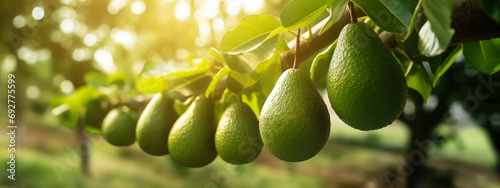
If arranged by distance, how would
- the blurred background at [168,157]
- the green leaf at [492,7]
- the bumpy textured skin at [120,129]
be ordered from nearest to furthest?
1. the green leaf at [492,7]
2. the bumpy textured skin at [120,129]
3. the blurred background at [168,157]

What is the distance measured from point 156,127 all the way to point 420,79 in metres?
0.79

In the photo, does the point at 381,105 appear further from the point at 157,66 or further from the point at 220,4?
the point at 220,4

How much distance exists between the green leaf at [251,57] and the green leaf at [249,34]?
0.01 metres

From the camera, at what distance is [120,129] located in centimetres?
142

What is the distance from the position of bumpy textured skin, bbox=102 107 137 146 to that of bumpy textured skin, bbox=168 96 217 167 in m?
0.52

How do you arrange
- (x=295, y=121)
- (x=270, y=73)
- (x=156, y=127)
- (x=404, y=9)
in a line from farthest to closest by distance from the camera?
1. (x=156, y=127)
2. (x=270, y=73)
3. (x=295, y=121)
4. (x=404, y=9)

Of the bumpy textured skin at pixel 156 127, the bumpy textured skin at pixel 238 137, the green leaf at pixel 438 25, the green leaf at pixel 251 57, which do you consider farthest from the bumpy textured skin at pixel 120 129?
the green leaf at pixel 438 25

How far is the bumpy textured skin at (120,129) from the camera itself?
141cm

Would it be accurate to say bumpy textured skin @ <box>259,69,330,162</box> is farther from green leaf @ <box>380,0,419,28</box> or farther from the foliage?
green leaf @ <box>380,0,419,28</box>

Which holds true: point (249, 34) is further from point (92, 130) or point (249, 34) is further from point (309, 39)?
point (92, 130)

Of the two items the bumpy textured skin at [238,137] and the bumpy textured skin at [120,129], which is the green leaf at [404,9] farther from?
the bumpy textured skin at [120,129]

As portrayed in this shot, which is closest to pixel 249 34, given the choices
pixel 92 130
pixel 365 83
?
pixel 365 83

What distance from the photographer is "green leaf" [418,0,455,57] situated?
0.44 m

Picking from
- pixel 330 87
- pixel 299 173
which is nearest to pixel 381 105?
pixel 330 87
